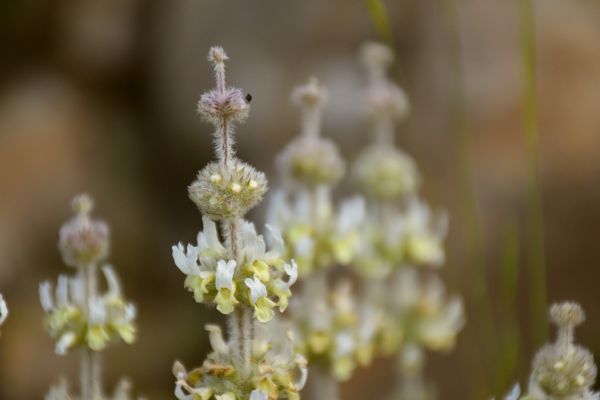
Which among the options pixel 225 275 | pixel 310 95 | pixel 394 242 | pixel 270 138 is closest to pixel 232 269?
pixel 225 275

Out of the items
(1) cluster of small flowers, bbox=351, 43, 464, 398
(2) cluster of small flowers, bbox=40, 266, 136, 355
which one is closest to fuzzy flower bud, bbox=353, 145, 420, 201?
(1) cluster of small flowers, bbox=351, 43, 464, 398

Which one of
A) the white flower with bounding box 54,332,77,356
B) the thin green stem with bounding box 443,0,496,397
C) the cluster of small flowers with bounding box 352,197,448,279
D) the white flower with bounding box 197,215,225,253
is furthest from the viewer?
the thin green stem with bounding box 443,0,496,397

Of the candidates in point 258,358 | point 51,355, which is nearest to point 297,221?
point 258,358

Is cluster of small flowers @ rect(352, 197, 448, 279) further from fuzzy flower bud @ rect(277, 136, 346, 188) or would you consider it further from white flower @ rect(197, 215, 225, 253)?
white flower @ rect(197, 215, 225, 253)

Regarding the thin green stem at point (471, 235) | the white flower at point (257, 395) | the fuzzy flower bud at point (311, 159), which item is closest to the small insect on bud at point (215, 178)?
the white flower at point (257, 395)

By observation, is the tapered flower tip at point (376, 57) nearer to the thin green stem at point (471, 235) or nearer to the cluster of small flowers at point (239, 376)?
the thin green stem at point (471, 235)

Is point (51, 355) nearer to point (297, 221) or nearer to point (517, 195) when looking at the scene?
point (517, 195)
